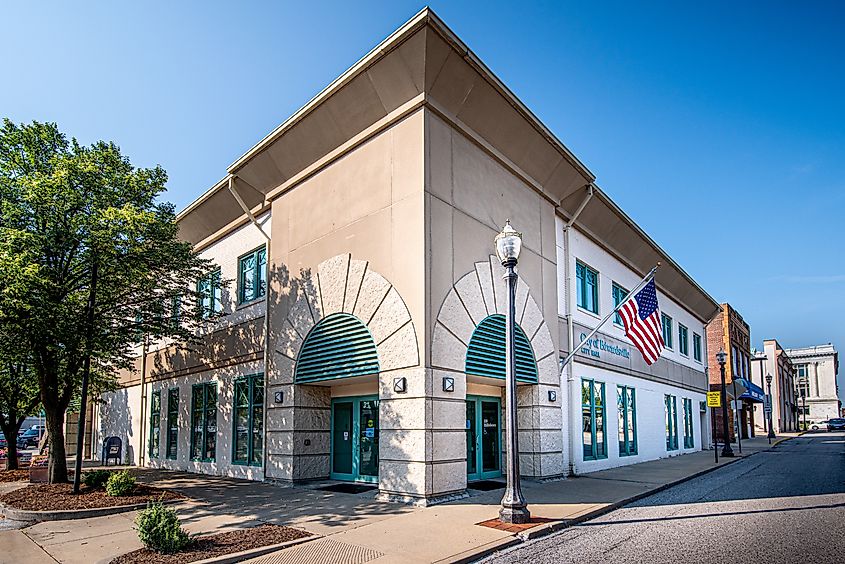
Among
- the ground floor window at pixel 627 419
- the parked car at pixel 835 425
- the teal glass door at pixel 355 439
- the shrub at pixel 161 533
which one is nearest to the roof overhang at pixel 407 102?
the teal glass door at pixel 355 439

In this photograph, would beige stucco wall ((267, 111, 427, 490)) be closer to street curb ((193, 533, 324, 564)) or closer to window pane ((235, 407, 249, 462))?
window pane ((235, 407, 249, 462))

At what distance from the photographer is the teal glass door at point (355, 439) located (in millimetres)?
14852

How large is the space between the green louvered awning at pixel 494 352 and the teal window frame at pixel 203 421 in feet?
31.5

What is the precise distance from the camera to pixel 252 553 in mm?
8352

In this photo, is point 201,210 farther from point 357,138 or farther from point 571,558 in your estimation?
point 571,558

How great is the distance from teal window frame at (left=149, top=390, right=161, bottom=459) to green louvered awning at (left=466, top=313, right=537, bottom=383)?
14276 millimetres

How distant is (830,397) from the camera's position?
361ft

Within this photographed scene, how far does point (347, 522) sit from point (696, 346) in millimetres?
30358

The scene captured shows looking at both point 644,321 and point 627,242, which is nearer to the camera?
point 644,321

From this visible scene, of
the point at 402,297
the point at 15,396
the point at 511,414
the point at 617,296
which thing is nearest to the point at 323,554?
the point at 511,414

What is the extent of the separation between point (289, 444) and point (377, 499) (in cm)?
380

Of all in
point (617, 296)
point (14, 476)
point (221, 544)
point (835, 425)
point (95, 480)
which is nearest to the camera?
point (221, 544)

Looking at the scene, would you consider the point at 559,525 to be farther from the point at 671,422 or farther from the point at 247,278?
the point at 671,422

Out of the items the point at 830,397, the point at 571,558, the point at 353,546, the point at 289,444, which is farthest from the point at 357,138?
the point at 830,397
